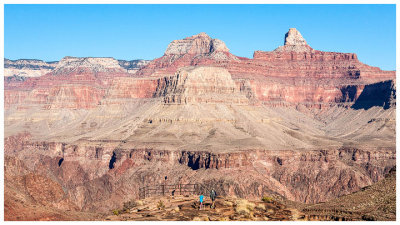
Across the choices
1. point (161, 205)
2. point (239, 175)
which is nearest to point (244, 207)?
point (161, 205)

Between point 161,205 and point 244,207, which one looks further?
point 161,205

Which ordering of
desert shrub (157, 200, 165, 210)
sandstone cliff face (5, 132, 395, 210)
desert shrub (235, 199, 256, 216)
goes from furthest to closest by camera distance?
sandstone cliff face (5, 132, 395, 210)
desert shrub (157, 200, 165, 210)
desert shrub (235, 199, 256, 216)

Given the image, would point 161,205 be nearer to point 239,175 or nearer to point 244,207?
point 244,207

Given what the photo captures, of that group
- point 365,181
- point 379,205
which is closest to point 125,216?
point 379,205

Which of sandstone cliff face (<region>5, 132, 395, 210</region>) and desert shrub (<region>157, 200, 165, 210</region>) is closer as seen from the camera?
desert shrub (<region>157, 200, 165, 210</region>)

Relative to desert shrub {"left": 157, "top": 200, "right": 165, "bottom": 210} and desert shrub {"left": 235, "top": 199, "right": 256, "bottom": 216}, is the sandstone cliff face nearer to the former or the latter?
desert shrub {"left": 157, "top": 200, "right": 165, "bottom": 210}

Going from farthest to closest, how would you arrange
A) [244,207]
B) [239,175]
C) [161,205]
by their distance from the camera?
[239,175], [161,205], [244,207]

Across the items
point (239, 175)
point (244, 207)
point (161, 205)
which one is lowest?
point (239, 175)

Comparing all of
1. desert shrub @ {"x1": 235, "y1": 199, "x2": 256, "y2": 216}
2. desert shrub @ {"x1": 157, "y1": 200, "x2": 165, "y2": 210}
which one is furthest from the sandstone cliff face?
desert shrub @ {"x1": 235, "y1": 199, "x2": 256, "y2": 216}

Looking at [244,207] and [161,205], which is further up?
[244,207]

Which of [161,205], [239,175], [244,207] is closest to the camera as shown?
[244,207]

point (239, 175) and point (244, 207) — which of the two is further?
point (239, 175)

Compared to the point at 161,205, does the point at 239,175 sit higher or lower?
lower

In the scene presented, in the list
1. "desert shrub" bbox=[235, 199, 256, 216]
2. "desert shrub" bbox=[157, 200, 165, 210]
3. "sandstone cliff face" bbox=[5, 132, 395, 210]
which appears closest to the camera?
"desert shrub" bbox=[235, 199, 256, 216]
